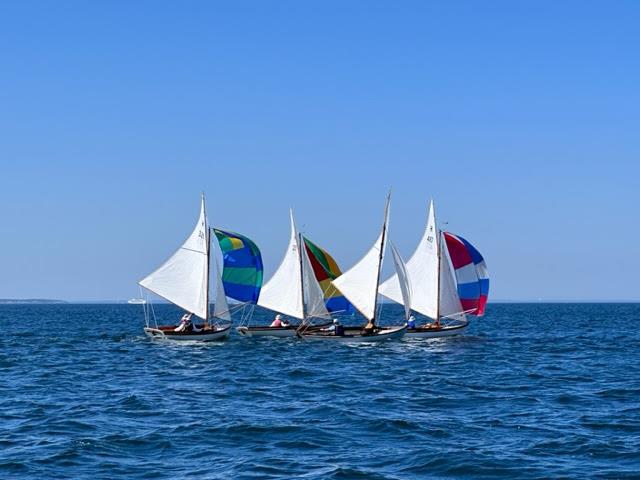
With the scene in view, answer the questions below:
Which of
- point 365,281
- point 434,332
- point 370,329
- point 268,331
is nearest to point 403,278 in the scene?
point 365,281

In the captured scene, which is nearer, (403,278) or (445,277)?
(403,278)

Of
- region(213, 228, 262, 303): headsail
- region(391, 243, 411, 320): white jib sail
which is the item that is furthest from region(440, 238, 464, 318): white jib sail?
region(213, 228, 262, 303): headsail

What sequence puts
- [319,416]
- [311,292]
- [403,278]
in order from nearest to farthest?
1. [319,416]
2. [403,278]
3. [311,292]

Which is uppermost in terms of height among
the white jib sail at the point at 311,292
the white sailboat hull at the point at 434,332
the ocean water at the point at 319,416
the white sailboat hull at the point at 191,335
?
the white jib sail at the point at 311,292

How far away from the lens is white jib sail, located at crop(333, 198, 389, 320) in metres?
63.2

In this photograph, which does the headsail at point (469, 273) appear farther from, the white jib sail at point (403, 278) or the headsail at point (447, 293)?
the white jib sail at point (403, 278)

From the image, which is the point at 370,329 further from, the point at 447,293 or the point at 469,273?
the point at 469,273

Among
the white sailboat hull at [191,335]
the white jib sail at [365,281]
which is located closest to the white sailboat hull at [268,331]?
the white sailboat hull at [191,335]

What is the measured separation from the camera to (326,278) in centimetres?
6944

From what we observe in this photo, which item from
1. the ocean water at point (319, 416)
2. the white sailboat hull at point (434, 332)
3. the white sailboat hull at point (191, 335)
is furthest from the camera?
the white sailboat hull at point (434, 332)

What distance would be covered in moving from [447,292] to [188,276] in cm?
1993

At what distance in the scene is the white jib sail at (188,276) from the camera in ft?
205

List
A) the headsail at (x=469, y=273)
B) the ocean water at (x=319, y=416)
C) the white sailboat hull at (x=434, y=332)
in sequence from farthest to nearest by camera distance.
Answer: the headsail at (x=469, y=273) → the white sailboat hull at (x=434, y=332) → the ocean water at (x=319, y=416)

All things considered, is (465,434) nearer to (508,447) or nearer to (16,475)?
(508,447)
